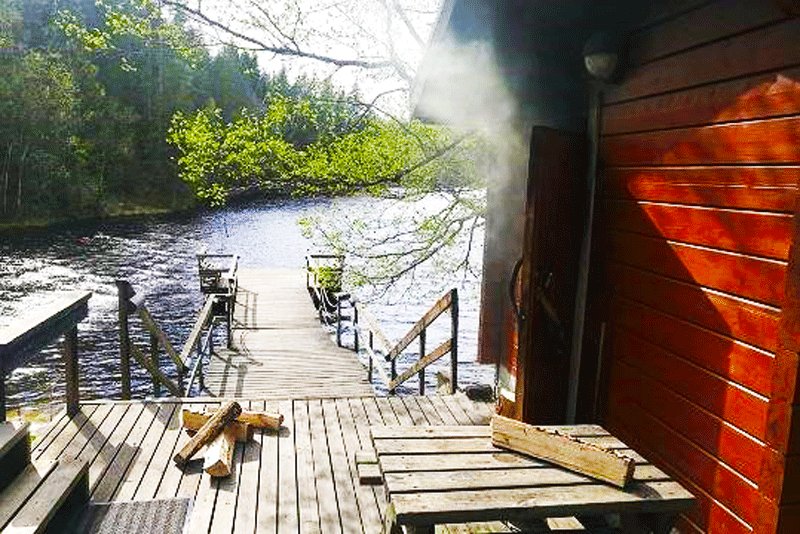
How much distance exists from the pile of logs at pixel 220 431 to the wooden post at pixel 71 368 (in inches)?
38.1

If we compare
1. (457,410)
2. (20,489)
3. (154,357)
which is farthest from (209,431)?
(154,357)

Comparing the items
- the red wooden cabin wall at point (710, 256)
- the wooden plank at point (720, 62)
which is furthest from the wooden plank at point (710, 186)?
the wooden plank at point (720, 62)

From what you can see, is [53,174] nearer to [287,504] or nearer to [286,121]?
[286,121]

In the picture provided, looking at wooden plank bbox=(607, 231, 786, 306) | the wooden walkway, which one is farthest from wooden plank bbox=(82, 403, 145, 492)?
wooden plank bbox=(607, 231, 786, 306)

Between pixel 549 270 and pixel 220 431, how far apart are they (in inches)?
113

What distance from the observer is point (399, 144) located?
9859 mm

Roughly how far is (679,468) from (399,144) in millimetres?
7236

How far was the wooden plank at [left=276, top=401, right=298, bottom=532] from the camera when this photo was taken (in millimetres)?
3926

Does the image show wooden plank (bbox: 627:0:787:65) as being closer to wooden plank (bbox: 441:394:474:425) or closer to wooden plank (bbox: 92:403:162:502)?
wooden plank (bbox: 441:394:474:425)

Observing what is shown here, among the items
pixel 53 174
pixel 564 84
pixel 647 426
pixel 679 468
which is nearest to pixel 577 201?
pixel 564 84

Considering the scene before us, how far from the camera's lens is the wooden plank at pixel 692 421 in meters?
2.93

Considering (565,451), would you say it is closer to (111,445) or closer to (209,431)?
(209,431)

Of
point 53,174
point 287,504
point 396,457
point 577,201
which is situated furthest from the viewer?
point 53,174

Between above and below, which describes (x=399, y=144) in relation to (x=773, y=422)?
above
